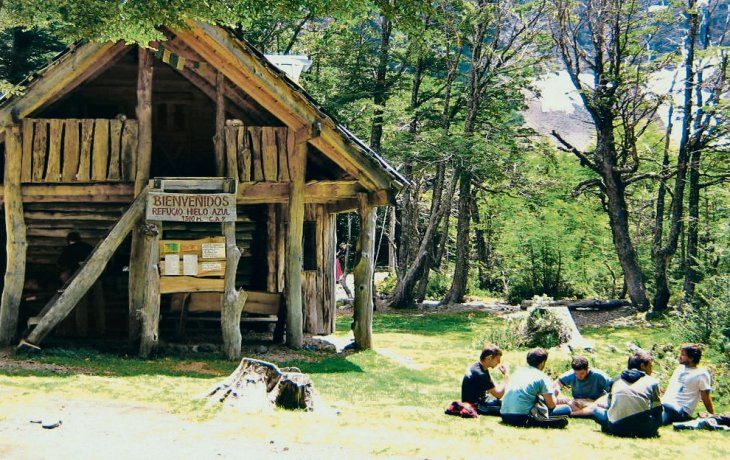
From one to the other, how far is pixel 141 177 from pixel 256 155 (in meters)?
2.21

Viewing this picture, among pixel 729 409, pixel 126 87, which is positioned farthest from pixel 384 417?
pixel 126 87

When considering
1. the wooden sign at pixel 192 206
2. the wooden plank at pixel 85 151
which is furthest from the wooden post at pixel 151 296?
the wooden plank at pixel 85 151

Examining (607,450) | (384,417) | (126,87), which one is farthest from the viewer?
(126,87)

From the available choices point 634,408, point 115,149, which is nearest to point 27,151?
point 115,149

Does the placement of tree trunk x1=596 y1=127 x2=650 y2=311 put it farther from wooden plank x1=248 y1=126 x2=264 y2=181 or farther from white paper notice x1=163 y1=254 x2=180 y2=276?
white paper notice x1=163 y1=254 x2=180 y2=276

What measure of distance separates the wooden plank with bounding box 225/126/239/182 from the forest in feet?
32.9

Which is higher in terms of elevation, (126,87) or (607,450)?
(126,87)

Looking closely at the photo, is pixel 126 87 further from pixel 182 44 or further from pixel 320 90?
pixel 320 90

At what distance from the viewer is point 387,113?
102 ft

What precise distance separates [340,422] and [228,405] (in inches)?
58.4

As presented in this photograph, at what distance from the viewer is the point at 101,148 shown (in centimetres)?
1599

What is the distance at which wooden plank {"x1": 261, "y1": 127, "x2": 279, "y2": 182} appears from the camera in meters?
16.5

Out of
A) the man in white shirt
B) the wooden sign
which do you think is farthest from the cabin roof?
the man in white shirt

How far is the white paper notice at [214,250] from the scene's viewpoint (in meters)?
16.0
